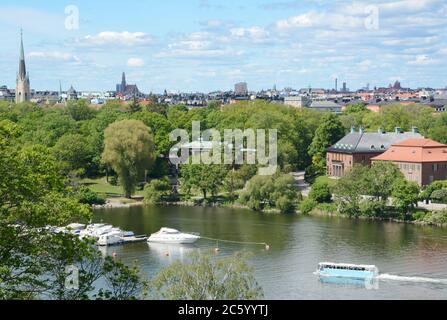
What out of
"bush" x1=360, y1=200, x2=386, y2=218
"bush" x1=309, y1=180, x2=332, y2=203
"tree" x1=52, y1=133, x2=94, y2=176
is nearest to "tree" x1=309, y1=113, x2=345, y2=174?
"bush" x1=309, y1=180, x2=332, y2=203

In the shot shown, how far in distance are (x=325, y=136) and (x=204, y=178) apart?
36.2 ft

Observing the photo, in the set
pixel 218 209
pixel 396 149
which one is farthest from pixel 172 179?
pixel 396 149

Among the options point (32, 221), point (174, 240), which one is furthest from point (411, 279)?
point (32, 221)

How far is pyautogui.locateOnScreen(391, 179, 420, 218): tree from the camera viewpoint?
34219mm

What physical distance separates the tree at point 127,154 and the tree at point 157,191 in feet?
3.21

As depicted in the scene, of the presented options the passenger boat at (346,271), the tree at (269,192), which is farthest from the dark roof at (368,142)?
the passenger boat at (346,271)

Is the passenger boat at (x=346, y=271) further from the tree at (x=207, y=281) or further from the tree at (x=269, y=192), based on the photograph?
the tree at (x=269, y=192)

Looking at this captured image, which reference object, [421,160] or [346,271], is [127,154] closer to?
[421,160]

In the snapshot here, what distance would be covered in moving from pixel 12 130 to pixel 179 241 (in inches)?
703

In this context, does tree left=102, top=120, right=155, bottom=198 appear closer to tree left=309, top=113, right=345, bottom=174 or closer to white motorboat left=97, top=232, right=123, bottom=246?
tree left=309, top=113, right=345, bottom=174

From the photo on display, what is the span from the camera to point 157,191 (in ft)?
135

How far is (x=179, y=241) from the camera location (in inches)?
1156

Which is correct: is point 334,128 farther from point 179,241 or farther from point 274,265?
point 274,265

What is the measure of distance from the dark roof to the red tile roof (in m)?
2.82
